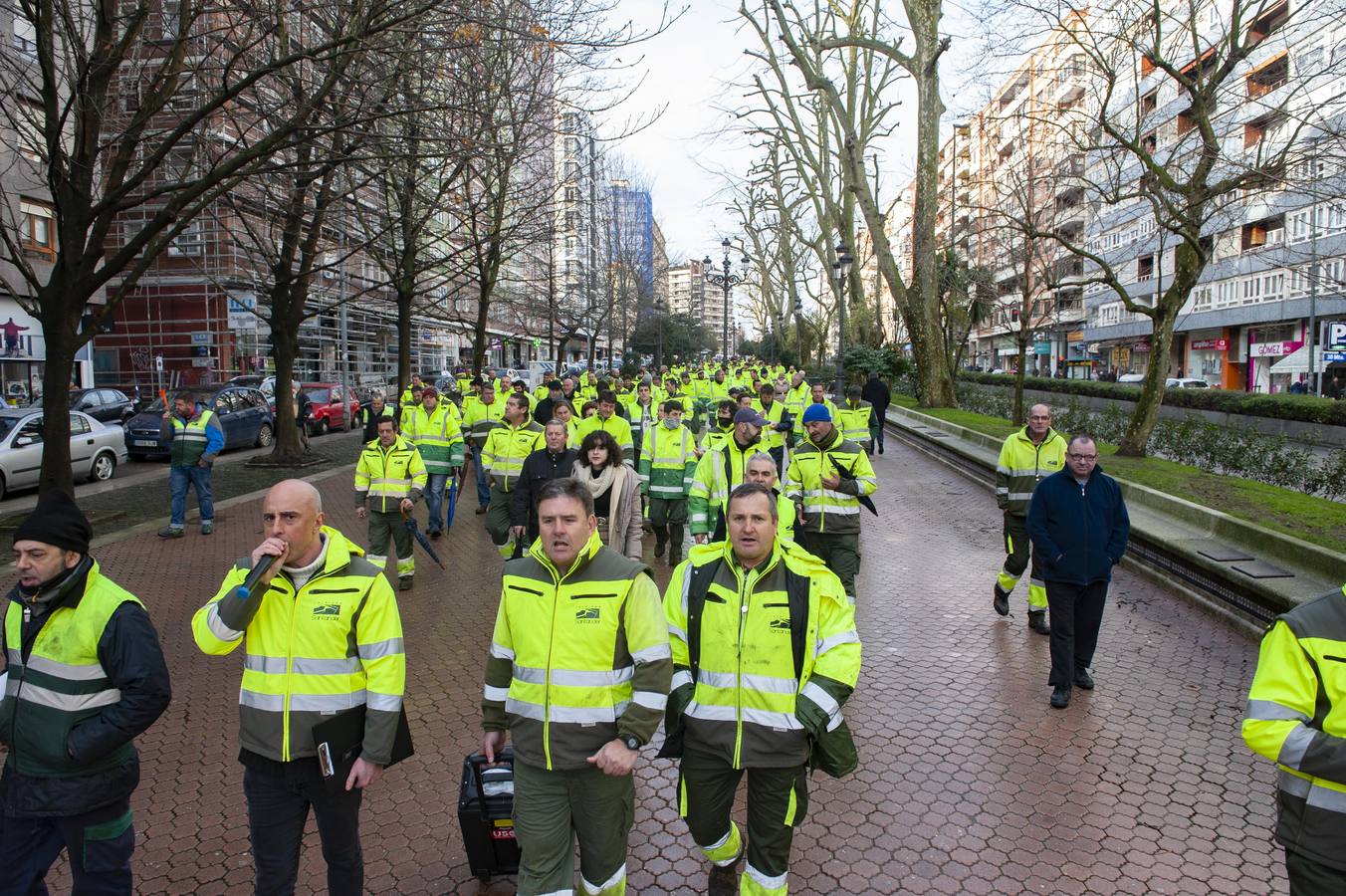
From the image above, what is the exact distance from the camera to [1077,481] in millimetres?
6035

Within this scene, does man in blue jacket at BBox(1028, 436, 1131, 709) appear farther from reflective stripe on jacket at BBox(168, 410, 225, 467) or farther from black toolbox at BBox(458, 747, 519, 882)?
reflective stripe on jacket at BBox(168, 410, 225, 467)

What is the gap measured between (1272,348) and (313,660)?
49473 mm

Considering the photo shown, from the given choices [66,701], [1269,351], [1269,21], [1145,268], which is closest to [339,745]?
[66,701]

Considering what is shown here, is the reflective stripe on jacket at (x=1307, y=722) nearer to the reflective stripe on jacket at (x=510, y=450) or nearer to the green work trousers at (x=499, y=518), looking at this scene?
the green work trousers at (x=499, y=518)

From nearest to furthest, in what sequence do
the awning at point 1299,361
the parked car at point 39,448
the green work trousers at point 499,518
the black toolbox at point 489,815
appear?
1. the black toolbox at point 489,815
2. the green work trousers at point 499,518
3. the parked car at point 39,448
4. the awning at point 1299,361

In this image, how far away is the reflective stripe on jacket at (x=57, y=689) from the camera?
304cm

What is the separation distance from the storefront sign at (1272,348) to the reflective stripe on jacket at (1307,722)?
150 feet

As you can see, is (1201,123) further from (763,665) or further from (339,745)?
(339,745)

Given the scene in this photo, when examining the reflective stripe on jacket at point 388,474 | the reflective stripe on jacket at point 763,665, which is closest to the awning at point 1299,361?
the reflective stripe on jacket at point 388,474

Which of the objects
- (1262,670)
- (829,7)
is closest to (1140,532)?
(1262,670)

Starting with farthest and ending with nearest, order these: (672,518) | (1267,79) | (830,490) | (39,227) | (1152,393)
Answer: (39,227), (1152,393), (1267,79), (672,518), (830,490)

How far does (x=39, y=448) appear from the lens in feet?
50.3

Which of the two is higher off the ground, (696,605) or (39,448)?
(696,605)

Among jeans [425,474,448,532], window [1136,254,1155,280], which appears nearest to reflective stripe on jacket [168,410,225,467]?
jeans [425,474,448,532]
